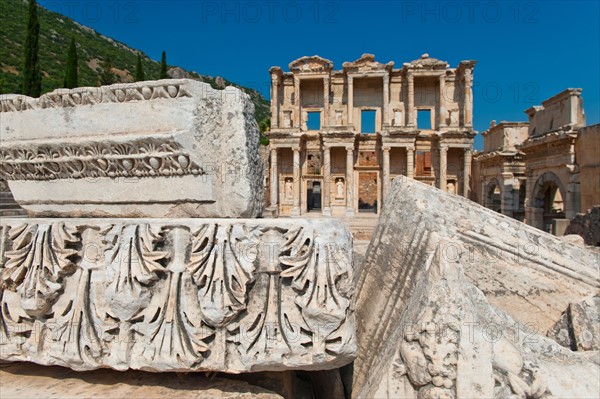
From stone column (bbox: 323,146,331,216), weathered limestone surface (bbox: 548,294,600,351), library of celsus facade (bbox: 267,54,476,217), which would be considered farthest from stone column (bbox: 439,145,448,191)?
weathered limestone surface (bbox: 548,294,600,351)

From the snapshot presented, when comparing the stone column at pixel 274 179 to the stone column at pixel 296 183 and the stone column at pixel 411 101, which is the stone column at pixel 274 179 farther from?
the stone column at pixel 411 101

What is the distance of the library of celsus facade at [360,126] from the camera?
20453 millimetres

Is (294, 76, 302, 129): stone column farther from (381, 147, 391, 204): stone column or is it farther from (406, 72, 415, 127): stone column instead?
(406, 72, 415, 127): stone column

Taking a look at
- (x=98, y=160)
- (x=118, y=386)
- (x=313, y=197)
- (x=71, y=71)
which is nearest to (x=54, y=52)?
(x=71, y=71)

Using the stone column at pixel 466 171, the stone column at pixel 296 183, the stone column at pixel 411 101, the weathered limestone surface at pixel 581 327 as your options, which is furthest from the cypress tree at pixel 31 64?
the weathered limestone surface at pixel 581 327

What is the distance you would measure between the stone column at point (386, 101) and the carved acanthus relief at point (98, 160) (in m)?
19.9

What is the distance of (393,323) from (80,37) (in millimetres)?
56756

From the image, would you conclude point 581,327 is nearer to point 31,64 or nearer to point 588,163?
point 588,163

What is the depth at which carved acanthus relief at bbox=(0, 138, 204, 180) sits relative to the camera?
2172mm

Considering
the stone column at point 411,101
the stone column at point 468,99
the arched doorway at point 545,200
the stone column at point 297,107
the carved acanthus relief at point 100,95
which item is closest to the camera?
the carved acanthus relief at point 100,95

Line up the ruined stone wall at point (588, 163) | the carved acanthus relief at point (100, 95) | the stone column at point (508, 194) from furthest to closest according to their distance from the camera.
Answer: the stone column at point (508, 194), the ruined stone wall at point (588, 163), the carved acanthus relief at point (100, 95)

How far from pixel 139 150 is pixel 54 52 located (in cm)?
4429

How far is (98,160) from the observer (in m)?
2.27

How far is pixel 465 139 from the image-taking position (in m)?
20.4
